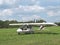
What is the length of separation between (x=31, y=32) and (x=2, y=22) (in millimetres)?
83012

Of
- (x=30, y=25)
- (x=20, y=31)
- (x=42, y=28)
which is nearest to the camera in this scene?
(x=20, y=31)

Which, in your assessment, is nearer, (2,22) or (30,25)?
(30,25)

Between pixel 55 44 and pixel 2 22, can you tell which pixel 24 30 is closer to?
pixel 55 44

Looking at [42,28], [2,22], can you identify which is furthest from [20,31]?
[2,22]

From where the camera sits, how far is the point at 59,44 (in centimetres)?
2186

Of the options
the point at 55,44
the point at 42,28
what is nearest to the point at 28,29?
the point at 42,28

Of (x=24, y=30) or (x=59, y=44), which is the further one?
(x=24, y=30)

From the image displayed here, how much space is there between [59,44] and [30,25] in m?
24.5

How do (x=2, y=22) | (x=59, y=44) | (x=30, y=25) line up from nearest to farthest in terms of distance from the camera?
(x=59, y=44), (x=30, y=25), (x=2, y=22)

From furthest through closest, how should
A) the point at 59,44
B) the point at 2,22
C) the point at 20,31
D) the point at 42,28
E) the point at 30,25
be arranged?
1. the point at 2,22
2. the point at 42,28
3. the point at 30,25
4. the point at 20,31
5. the point at 59,44

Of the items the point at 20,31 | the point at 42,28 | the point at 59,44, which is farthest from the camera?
the point at 42,28

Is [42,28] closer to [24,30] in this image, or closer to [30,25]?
[30,25]

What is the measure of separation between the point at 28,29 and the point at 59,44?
21674 millimetres

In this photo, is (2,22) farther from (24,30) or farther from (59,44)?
(59,44)
